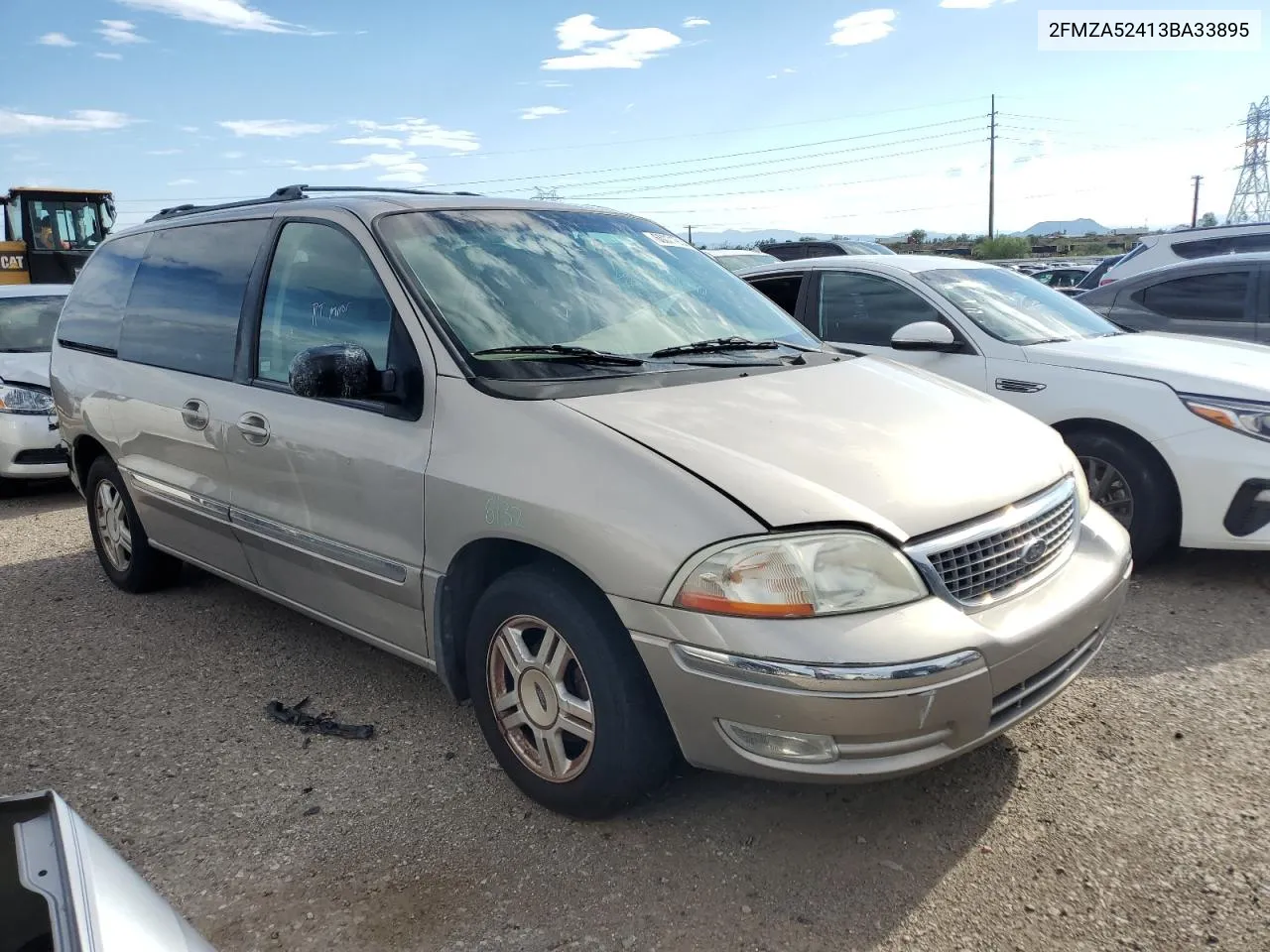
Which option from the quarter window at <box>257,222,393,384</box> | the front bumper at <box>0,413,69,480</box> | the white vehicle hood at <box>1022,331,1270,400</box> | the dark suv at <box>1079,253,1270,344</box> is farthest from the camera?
the front bumper at <box>0,413,69,480</box>

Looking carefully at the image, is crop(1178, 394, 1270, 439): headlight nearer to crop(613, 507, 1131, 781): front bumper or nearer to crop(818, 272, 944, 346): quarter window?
crop(818, 272, 944, 346): quarter window

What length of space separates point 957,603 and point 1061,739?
3.66 ft

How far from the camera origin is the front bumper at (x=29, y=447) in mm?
7680

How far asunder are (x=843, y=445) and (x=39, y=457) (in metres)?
7.26

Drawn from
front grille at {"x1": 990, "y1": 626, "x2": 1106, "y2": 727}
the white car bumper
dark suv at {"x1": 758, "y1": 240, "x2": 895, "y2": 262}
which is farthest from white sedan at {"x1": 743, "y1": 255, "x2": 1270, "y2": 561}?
dark suv at {"x1": 758, "y1": 240, "x2": 895, "y2": 262}

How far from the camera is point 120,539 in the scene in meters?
5.07

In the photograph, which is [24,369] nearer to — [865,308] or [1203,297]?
[865,308]

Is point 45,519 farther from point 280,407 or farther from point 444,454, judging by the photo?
point 444,454

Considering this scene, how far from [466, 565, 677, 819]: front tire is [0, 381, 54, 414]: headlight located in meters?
6.50

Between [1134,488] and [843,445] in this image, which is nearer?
[843,445]

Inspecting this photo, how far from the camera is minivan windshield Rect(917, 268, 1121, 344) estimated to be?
5.53m

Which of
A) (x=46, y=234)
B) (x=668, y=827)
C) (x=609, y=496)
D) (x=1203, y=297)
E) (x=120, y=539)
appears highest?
(x=46, y=234)

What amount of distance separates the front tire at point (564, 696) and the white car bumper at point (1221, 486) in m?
3.16

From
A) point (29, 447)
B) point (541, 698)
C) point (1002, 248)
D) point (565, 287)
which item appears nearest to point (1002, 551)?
point (541, 698)
